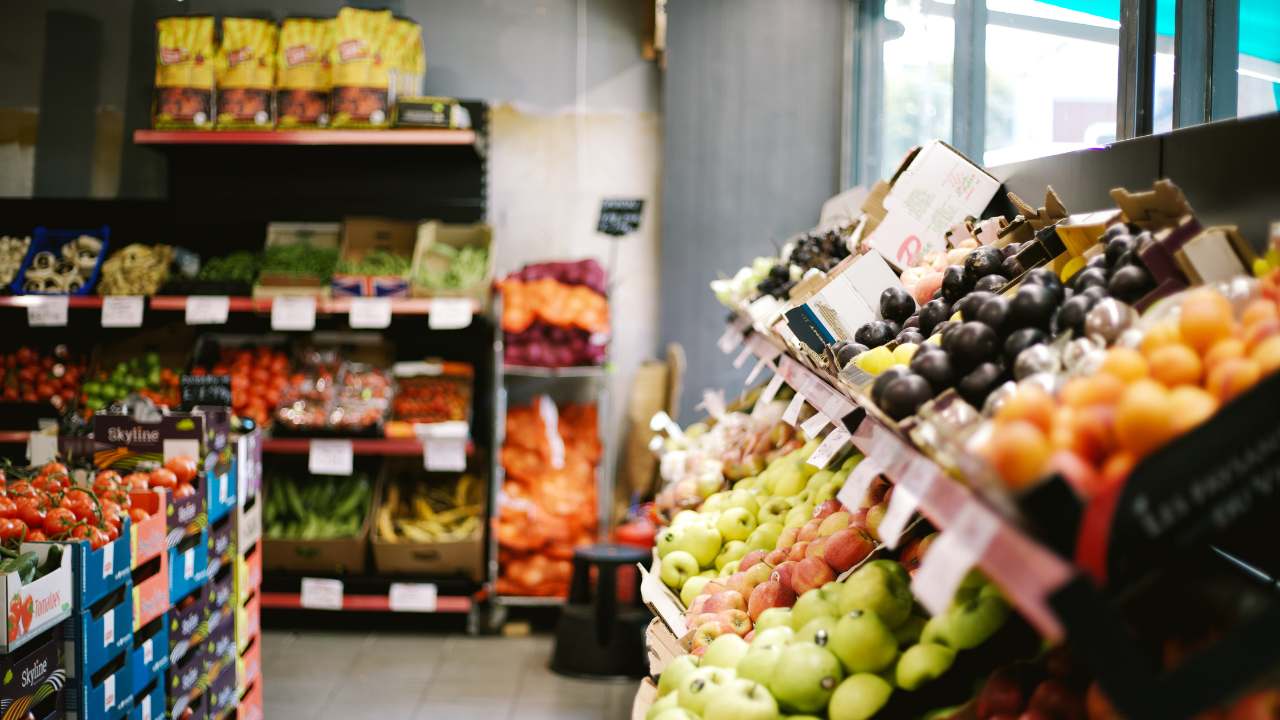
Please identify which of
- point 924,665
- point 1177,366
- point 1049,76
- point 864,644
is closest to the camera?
point 1177,366

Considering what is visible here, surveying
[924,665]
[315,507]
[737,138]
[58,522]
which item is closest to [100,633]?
[58,522]

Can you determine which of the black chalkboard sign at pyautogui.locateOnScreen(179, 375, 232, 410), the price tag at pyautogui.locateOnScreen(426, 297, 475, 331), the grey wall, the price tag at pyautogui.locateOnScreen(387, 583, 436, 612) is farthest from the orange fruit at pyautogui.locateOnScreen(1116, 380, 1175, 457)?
the grey wall

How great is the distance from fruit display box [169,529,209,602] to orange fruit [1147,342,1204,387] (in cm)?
257

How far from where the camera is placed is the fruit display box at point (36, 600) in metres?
2.04

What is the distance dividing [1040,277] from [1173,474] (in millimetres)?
672

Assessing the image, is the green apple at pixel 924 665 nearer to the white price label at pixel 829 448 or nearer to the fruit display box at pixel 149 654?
the white price label at pixel 829 448

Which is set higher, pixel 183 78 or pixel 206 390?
pixel 183 78

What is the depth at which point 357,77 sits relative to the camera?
505cm

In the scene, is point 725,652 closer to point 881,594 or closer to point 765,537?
point 881,594

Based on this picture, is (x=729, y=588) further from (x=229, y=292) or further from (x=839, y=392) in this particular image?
(x=229, y=292)

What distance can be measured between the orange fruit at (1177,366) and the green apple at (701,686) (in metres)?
0.87

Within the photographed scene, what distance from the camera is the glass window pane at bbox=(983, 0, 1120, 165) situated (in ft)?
8.43

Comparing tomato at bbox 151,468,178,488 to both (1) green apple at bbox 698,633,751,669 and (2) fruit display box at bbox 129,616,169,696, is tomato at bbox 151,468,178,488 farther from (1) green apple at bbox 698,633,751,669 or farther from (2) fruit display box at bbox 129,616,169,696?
(1) green apple at bbox 698,633,751,669

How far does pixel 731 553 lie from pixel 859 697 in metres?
1.12
